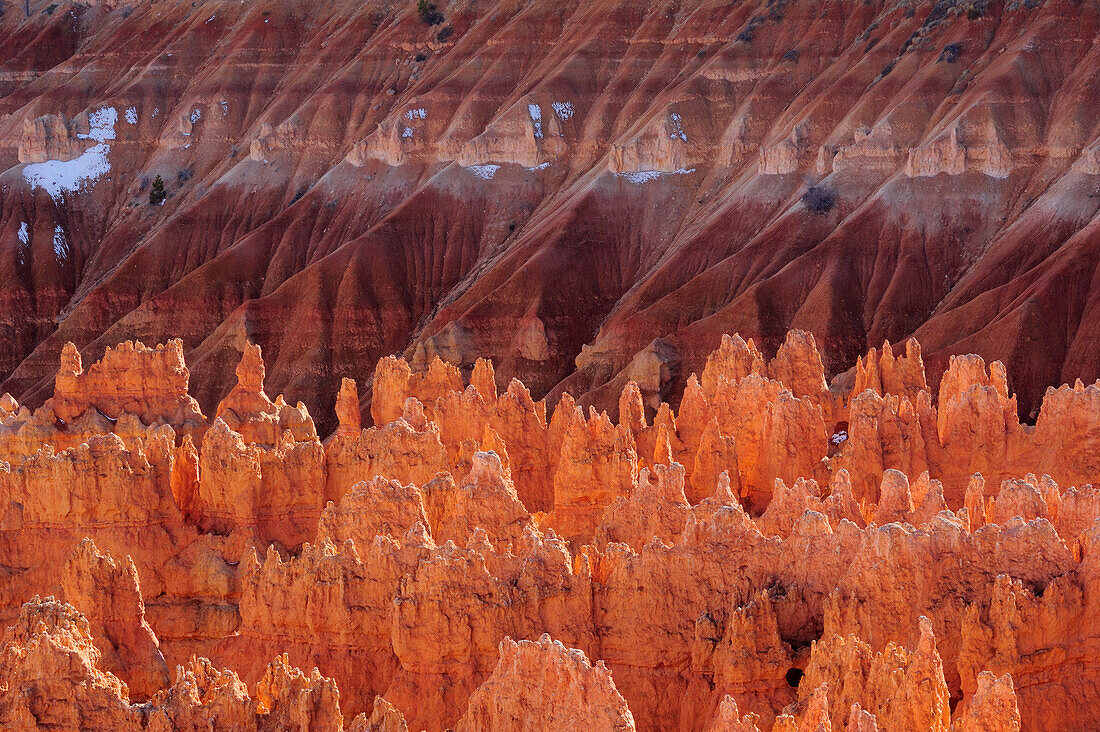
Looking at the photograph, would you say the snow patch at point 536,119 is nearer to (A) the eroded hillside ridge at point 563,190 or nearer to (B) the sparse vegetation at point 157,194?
(A) the eroded hillside ridge at point 563,190

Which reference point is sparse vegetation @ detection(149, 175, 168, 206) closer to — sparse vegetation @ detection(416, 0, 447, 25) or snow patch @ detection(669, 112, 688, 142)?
sparse vegetation @ detection(416, 0, 447, 25)

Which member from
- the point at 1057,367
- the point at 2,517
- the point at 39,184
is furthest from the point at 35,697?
the point at 39,184

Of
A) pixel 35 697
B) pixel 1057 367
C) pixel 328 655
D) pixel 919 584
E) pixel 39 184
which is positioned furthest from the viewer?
pixel 39 184

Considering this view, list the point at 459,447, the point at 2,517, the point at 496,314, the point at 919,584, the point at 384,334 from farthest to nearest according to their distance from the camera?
the point at 384,334, the point at 496,314, the point at 459,447, the point at 2,517, the point at 919,584

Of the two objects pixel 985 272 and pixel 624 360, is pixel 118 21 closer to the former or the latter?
pixel 624 360

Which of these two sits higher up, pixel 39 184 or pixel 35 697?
pixel 39 184

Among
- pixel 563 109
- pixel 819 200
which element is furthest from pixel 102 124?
pixel 819 200

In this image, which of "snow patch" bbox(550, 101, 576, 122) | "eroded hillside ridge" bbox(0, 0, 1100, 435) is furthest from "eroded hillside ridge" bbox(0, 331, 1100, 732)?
"snow patch" bbox(550, 101, 576, 122)

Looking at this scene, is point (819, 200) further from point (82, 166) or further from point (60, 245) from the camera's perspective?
point (82, 166)
